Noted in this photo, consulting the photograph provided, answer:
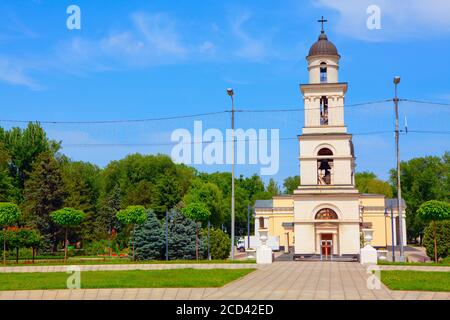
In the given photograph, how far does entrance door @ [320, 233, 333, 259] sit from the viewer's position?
4394cm

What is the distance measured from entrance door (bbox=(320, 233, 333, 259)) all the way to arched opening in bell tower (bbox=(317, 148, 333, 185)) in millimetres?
4340

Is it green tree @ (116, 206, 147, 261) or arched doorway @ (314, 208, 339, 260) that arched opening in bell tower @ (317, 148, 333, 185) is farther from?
green tree @ (116, 206, 147, 261)

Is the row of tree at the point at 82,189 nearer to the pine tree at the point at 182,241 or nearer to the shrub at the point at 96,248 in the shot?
the shrub at the point at 96,248

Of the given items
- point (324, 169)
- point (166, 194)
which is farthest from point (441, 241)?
point (166, 194)

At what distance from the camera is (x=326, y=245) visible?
145 ft

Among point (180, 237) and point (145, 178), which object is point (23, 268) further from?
point (145, 178)

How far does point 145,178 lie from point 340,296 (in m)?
67.2

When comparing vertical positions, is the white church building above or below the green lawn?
above

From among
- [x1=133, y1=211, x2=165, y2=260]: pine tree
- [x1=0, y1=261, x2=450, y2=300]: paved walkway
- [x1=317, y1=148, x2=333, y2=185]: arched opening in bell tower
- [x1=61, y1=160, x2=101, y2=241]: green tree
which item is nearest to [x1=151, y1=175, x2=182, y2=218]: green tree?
[x1=61, y1=160, x2=101, y2=241]: green tree

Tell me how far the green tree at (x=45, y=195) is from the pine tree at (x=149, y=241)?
62.4 ft

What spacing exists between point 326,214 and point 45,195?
2821 cm

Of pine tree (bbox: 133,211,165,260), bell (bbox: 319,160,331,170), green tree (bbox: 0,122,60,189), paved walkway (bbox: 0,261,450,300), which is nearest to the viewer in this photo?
paved walkway (bbox: 0,261,450,300)

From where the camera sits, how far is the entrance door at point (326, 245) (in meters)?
43.9

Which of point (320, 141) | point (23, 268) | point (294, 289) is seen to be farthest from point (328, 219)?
point (294, 289)
